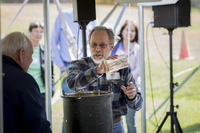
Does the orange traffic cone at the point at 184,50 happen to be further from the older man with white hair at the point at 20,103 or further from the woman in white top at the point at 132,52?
the older man with white hair at the point at 20,103

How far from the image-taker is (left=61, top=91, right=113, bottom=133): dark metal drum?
170 centimetres

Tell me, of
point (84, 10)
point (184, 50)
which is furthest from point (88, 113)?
point (184, 50)

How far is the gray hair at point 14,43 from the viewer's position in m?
1.63

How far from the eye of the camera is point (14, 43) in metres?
1.64

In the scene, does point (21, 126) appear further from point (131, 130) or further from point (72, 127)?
point (131, 130)

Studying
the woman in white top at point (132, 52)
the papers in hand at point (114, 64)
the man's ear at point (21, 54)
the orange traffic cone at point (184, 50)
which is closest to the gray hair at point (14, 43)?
the man's ear at point (21, 54)

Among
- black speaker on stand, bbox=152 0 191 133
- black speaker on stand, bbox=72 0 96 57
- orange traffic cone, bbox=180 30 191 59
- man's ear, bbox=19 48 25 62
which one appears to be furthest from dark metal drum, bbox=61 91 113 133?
orange traffic cone, bbox=180 30 191 59

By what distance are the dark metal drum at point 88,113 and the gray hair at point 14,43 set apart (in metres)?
0.38

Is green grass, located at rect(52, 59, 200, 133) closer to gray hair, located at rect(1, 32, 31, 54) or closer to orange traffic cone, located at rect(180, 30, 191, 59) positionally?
orange traffic cone, located at rect(180, 30, 191, 59)

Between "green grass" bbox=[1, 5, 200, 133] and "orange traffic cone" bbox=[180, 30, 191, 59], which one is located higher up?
"orange traffic cone" bbox=[180, 30, 191, 59]

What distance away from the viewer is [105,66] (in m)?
1.89

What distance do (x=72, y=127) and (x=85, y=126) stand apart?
9 cm

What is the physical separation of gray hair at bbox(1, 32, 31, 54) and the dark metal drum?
382 mm

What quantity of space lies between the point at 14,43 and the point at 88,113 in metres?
0.56
